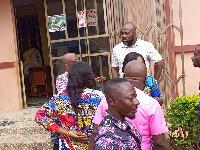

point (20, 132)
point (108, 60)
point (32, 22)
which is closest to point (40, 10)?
point (32, 22)

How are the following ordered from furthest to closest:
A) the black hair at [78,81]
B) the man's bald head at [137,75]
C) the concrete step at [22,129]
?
the concrete step at [22,129] → the black hair at [78,81] → the man's bald head at [137,75]

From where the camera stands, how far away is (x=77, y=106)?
3.09m

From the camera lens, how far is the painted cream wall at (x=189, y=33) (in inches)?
239

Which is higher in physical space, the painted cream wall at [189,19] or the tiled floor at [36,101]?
the painted cream wall at [189,19]

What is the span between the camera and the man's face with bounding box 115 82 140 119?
87.3 inches

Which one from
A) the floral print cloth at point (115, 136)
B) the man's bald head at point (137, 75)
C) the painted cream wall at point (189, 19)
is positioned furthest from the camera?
the painted cream wall at point (189, 19)

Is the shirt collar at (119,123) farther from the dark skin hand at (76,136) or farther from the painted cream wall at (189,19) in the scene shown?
the painted cream wall at (189,19)

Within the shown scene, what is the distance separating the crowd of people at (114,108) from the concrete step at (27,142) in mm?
1349

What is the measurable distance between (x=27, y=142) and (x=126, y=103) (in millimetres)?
3628

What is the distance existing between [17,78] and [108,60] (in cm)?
196

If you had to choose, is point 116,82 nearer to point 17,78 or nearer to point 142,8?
point 142,8

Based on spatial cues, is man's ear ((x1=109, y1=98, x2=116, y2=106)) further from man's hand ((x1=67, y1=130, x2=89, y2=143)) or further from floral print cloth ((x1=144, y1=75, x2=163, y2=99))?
floral print cloth ((x1=144, y1=75, x2=163, y2=99))

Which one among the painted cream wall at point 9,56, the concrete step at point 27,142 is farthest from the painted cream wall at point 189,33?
the painted cream wall at point 9,56

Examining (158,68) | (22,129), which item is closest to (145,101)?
(158,68)
